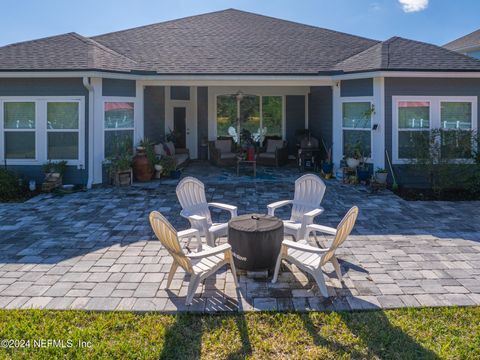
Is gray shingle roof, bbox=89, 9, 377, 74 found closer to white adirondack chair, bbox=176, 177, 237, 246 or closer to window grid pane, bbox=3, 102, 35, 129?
window grid pane, bbox=3, 102, 35, 129

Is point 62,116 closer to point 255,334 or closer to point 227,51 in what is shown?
point 227,51

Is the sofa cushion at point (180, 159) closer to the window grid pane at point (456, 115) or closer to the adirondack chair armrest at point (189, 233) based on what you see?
the adirondack chair armrest at point (189, 233)

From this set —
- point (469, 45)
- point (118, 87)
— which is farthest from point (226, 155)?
point (469, 45)

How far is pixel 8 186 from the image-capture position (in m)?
9.05

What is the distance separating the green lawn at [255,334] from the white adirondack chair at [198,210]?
1587 mm

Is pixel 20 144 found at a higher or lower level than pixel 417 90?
lower

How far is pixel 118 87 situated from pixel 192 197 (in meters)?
5.82

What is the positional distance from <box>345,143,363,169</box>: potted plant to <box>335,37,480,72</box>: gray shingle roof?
6.60 feet

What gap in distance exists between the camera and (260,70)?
35.8 feet

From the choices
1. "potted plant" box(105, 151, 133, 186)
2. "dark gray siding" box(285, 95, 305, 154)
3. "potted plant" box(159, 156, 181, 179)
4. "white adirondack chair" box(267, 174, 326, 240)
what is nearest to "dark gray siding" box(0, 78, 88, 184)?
"potted plant" box(105, 151, 133, 186)

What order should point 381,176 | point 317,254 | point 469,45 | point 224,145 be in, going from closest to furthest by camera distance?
point 317,254
point 381,176
point 224,145
point 469,45

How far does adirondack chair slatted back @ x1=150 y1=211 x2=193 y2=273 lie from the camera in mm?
3961

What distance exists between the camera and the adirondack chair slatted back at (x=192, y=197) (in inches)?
224

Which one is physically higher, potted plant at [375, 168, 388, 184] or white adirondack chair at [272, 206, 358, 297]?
potted plant at [375, 168, 388, 184]
